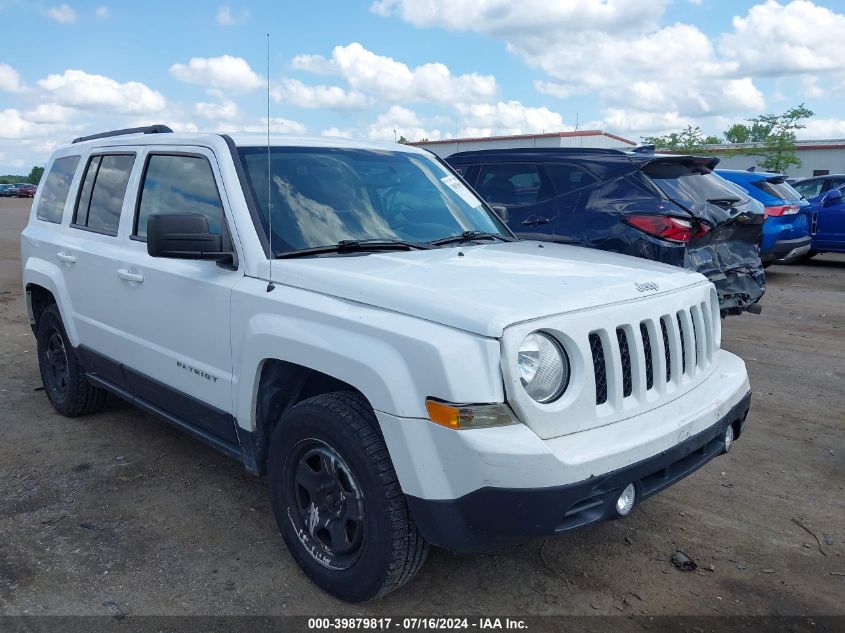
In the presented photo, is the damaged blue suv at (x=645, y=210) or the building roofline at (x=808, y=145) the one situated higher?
the building roofline at (x=808, y=145)

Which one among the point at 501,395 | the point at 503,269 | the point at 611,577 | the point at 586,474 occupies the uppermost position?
the point at 503,269

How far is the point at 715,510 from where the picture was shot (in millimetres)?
3943

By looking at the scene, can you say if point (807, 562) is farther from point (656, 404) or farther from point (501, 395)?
point (501, 395)

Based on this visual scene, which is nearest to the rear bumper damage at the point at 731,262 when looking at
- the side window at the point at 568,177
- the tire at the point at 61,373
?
the side window at the point at 568,177

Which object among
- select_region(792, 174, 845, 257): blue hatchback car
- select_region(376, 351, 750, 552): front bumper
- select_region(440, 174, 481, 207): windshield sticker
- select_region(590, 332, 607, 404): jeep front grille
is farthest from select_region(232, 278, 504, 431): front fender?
select_region(792, 174, 845, 257): blue hatchback car

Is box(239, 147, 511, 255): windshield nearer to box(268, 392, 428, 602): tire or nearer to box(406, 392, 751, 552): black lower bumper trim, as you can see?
box(268, 392, 428, 602): tire

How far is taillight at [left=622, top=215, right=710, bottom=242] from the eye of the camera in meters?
6.09

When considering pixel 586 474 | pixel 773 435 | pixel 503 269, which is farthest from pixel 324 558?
pixel 773 435

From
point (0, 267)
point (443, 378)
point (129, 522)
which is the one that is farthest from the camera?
point (0, 267)

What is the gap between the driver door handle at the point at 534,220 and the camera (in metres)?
6.66

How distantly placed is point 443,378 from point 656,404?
3.27 ft

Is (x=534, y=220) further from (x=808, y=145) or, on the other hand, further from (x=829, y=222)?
(x=808, y=145)

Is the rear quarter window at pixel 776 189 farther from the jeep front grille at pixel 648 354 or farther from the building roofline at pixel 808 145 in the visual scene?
the building roofline at pixel 808 145

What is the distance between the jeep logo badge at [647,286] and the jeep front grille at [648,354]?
13cm
